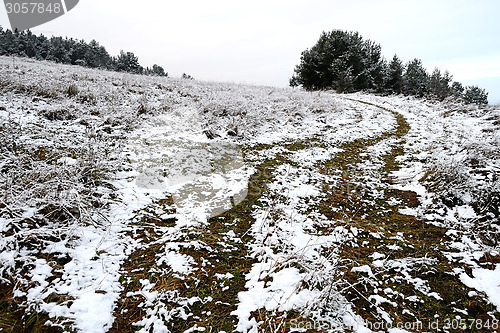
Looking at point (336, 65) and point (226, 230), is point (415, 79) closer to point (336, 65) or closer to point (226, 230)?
point (336, 65)

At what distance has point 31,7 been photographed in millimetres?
5906

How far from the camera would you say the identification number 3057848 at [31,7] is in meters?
5.78

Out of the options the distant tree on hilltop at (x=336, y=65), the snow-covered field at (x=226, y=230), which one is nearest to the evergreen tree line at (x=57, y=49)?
the distant tree on hilltop at (x=336, y=65)

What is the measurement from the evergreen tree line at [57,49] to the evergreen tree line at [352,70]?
26.3 meters

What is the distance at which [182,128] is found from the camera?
22.4ft

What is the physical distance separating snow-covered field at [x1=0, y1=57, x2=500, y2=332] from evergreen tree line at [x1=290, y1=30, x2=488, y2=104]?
18.9 meters

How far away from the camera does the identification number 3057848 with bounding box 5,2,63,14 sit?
5781 mm

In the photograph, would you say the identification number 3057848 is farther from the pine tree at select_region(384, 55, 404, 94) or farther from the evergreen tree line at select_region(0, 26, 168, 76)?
the pine tree at select_region(384, 55, 404, 94)

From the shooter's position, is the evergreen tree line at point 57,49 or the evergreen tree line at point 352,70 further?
the evergreen tree line at point 57,49

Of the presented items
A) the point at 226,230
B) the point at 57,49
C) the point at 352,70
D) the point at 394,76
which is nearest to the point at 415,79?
the point at 394,76

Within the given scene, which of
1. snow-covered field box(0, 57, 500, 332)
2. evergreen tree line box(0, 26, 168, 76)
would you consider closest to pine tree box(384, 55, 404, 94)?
snow-covered field box(0, 57, 500, 332)

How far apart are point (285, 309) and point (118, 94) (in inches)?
334

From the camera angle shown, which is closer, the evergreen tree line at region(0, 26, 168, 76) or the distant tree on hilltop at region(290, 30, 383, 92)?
the distant tree on hilltop at region(290, 30, 383, 92)

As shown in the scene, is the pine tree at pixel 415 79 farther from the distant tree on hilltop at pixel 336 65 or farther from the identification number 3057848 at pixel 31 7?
the identification number 3057848 at pixel 31 7
